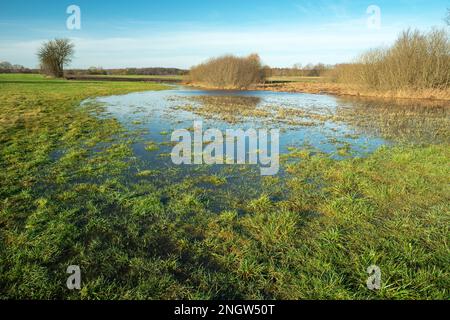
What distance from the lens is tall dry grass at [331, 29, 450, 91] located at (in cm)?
3077

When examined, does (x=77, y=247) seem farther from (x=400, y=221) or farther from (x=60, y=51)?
(x=60, y=51)

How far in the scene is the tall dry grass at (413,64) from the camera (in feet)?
101

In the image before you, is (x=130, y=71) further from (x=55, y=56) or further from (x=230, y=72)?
(x=230, y=72)

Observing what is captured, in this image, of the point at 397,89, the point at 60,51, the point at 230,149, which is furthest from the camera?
the point at 60,51

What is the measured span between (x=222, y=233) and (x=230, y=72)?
184ft

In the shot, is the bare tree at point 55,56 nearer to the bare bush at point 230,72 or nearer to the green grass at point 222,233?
the bare bush at point 230,72

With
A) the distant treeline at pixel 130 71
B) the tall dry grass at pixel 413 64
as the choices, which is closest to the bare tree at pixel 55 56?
the distant treeline at pixel 130 71

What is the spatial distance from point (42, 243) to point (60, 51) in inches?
3290

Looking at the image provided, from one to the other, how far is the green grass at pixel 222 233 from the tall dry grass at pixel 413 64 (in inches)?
1266

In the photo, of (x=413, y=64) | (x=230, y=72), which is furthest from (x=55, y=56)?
(x=413, y=64)

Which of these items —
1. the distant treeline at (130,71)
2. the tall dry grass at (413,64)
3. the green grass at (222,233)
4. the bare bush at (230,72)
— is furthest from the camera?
the distant treeline at (130,71)

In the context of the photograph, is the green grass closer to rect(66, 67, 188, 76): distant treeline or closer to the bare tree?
the bare tree

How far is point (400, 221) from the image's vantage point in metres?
4.47
